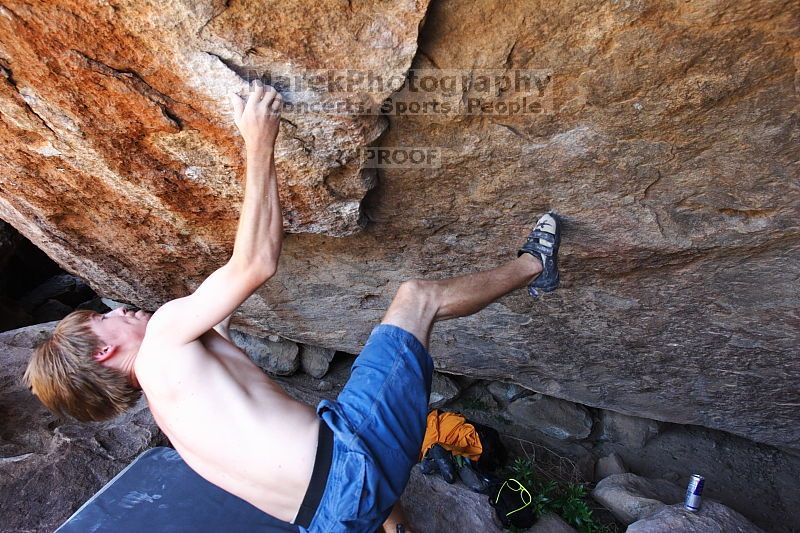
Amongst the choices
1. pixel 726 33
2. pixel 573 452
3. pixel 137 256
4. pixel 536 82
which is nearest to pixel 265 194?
pixel 536 82

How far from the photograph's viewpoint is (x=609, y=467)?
456cm

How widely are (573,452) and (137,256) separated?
12.7 ft

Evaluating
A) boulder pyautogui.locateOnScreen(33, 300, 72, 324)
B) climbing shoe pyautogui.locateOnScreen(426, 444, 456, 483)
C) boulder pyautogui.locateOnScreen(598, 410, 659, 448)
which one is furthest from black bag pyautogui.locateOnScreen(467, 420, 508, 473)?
boulder pyautogui.locateOnScreen(33, 300, 72, 324)

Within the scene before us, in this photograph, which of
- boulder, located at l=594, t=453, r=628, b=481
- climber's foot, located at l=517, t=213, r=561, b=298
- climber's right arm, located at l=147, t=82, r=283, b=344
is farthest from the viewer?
boulder, located at l=594, t=453, r=628, b=481

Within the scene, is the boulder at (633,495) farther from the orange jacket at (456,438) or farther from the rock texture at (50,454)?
the rock texture at (50,454)

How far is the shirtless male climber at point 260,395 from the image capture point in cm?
180

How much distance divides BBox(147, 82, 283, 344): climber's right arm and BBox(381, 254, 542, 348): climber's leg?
1.69 ft

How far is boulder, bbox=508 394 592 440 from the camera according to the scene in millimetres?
4840

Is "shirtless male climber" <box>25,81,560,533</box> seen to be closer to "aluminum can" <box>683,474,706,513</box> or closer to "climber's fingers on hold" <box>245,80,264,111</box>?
"climber's fingers on hold" <box>245,80,264,111</box>

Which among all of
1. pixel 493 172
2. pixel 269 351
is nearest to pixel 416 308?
pixel 493 172

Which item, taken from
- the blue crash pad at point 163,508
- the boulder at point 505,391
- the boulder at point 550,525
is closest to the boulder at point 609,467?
the boulder at point 505,391

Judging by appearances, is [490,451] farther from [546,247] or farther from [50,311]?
[50,311]

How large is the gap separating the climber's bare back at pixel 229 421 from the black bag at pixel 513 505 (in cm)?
208

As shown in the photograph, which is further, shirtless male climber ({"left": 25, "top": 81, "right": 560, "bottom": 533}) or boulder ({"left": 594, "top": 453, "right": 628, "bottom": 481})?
boulder ({"left": 594, "top": 453, "right": 628, "bottom": 481})
